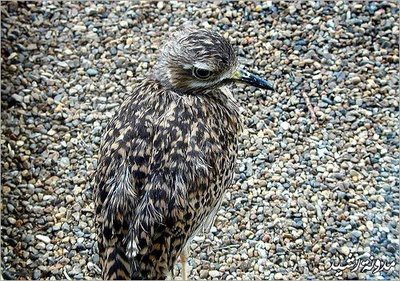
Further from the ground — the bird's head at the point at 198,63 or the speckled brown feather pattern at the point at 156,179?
the bird's head at the point at 198,63

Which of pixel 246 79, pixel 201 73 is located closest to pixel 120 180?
pixel 201 73

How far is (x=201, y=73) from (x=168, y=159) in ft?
1.58

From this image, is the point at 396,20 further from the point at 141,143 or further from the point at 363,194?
the point at 141,143

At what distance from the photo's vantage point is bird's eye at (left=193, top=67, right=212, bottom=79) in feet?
12.1

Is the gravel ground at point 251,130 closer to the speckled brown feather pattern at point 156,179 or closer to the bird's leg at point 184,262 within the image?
the bird's leg at point 184,262

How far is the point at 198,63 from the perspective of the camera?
3682 mm

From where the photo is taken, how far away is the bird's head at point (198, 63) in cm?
368

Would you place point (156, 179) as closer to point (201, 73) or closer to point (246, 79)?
point (201, 73)

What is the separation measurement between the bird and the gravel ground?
77 centimetres

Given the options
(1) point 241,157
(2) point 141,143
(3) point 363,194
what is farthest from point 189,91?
(3) point 363,194

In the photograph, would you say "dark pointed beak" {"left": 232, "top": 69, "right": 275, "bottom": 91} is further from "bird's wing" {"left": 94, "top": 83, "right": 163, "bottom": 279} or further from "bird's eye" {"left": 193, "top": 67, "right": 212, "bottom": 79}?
"bird's wing" {"left": 94, "top": 83, "right": 163, "bottom": 279}

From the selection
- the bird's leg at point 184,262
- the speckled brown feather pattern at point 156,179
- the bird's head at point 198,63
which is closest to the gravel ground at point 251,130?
the bird's leg at point 184,262

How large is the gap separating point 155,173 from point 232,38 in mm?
1978

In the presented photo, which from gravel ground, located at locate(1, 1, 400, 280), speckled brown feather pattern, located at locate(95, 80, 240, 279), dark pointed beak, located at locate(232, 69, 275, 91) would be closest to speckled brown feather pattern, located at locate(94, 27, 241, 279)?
speckled brown feather pattern, located at locate(95, 80, 240, 279)
